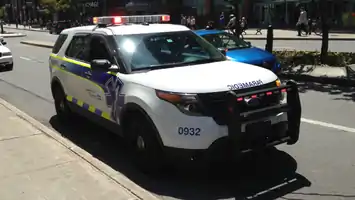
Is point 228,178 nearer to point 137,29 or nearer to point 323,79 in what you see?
point 137,29

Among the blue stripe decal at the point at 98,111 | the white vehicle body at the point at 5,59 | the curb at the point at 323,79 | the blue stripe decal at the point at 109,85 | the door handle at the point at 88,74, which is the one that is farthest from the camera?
the white vehicle body at the point at 5,59

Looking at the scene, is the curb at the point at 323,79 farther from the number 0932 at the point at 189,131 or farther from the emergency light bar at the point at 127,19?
the number 0932 at the point at 189,131

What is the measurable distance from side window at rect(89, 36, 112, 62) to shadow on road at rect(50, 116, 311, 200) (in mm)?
1374

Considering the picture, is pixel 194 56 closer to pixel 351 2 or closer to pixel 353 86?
pixel 353 86

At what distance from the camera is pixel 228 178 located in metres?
4.93

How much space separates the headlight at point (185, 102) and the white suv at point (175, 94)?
10mm

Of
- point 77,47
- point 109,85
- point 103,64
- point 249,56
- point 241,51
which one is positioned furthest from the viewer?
point 241,51

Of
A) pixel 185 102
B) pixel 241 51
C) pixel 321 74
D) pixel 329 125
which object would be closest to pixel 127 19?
pixel 185 102

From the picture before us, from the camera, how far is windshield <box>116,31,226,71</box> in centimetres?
544

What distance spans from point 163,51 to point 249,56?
208 inches

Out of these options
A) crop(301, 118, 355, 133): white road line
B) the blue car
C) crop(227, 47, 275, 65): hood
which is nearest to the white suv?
crop(301, 118, 355, 133): white road line

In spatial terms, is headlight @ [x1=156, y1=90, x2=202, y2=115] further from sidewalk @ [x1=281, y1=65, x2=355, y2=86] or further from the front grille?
sidewalk @ [x1=281, y1=65, x2=355, y2=86]

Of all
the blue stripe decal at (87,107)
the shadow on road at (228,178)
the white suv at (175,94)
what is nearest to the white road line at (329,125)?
the shadow on road at (228,178)

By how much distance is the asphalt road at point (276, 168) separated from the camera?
14.9ft
